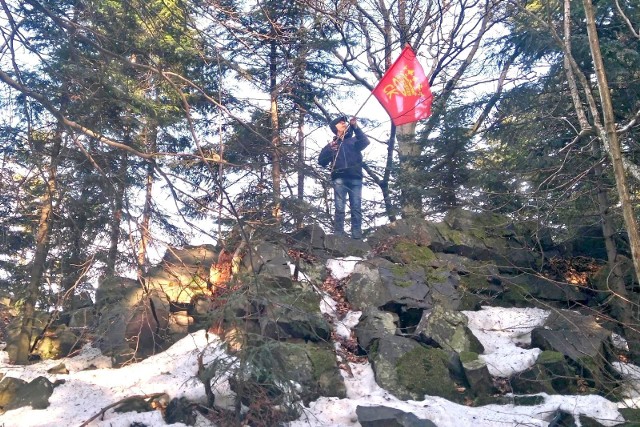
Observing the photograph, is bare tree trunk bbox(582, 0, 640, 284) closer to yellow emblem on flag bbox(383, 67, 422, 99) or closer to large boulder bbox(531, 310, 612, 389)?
large boulder bbox(531, 310, 612, 389)

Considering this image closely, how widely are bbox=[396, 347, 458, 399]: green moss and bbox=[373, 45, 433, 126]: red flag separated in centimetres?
379

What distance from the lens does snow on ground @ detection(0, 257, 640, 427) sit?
7164 millimetres

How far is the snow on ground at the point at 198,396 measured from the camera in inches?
282

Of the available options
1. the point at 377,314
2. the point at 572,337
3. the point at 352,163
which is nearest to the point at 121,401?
the point at 377,314

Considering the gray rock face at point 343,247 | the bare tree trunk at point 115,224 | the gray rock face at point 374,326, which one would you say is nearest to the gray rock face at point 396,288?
the gray rock face at point 374,326

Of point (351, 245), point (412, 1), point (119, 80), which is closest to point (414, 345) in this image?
point (351, 245)

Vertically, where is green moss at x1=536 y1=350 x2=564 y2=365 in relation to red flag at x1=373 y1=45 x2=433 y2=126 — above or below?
below

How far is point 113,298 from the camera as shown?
929 centimetres

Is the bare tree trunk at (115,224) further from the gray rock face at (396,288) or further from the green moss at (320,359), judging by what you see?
the gray rock face at (396,288)

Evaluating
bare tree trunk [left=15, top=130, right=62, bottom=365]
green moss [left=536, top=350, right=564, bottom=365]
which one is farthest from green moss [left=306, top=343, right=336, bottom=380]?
bare tree trunk [left=15, top=130, right=62, bottom=365]

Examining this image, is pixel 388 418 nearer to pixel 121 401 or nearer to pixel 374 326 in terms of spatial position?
pixel 374 326

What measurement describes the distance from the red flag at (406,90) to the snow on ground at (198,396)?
148 inches

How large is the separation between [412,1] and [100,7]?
27.1ft

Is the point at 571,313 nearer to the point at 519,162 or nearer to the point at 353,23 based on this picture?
the point at 519,162
